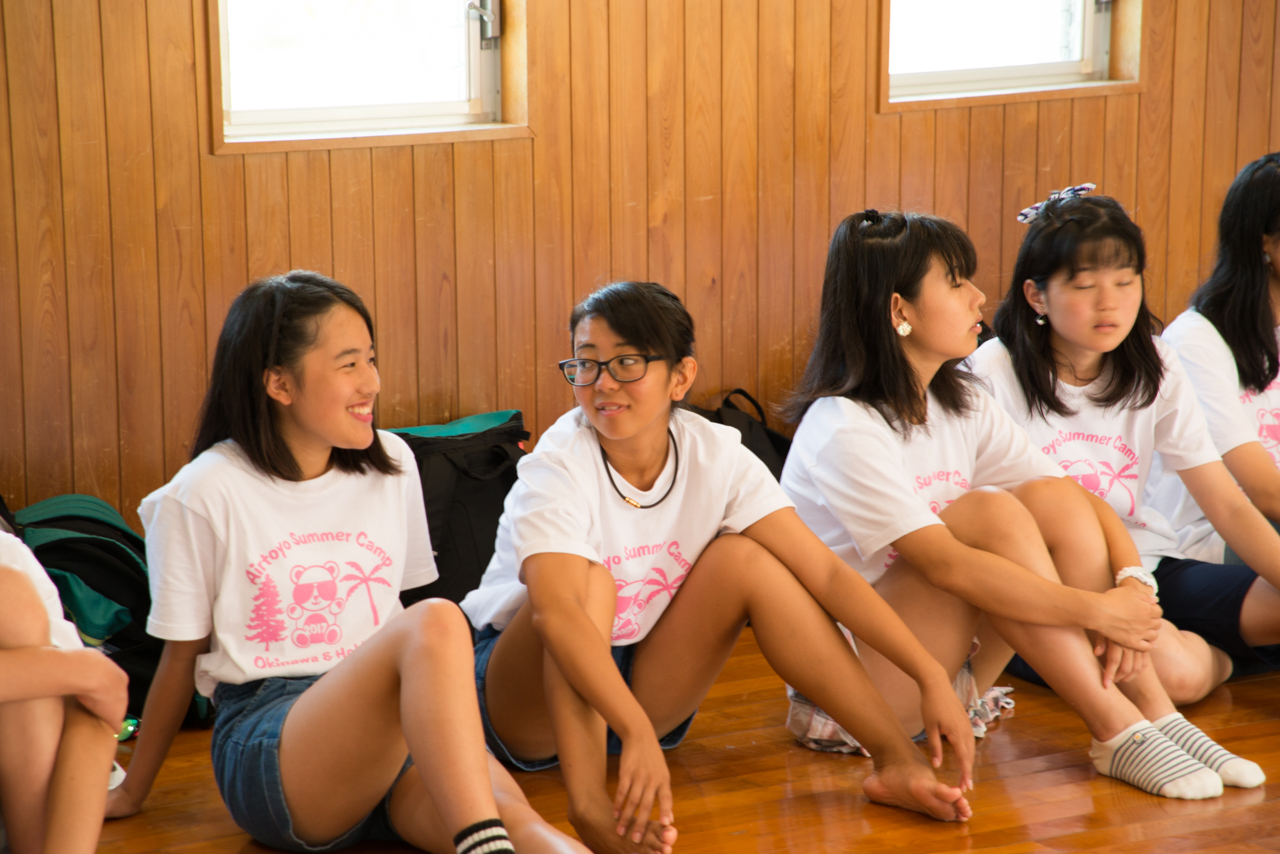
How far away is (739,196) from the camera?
319 cm

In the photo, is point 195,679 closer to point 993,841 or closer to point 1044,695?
point 993,841

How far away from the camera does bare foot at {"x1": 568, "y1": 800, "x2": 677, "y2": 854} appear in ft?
4.95

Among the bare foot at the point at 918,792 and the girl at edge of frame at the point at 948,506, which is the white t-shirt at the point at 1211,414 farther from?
the bare foot at the point at 918,792

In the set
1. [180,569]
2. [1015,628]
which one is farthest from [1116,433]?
[180,569]

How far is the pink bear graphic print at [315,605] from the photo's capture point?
65.9 inches

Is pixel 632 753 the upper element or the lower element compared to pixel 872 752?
upper

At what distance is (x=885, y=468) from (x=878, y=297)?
27 centimetres

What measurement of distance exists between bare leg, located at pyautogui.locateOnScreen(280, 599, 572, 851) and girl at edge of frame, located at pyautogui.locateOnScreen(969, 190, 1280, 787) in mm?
1216

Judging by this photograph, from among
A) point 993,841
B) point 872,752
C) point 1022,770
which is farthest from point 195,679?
point 1022,770

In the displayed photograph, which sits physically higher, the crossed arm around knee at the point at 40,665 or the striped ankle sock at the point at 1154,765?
the crossed arm around knee at the point at 40,665

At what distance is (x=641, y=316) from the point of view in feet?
5.83

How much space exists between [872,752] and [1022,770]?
0.96ft

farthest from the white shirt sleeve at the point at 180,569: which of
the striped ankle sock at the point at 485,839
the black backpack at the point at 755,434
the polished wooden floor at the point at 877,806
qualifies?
the black backpack at the point at 755,434

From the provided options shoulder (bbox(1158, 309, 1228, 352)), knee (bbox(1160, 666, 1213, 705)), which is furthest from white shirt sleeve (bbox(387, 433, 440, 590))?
shoulder (bbox(1158, 309, 1228, 352))
